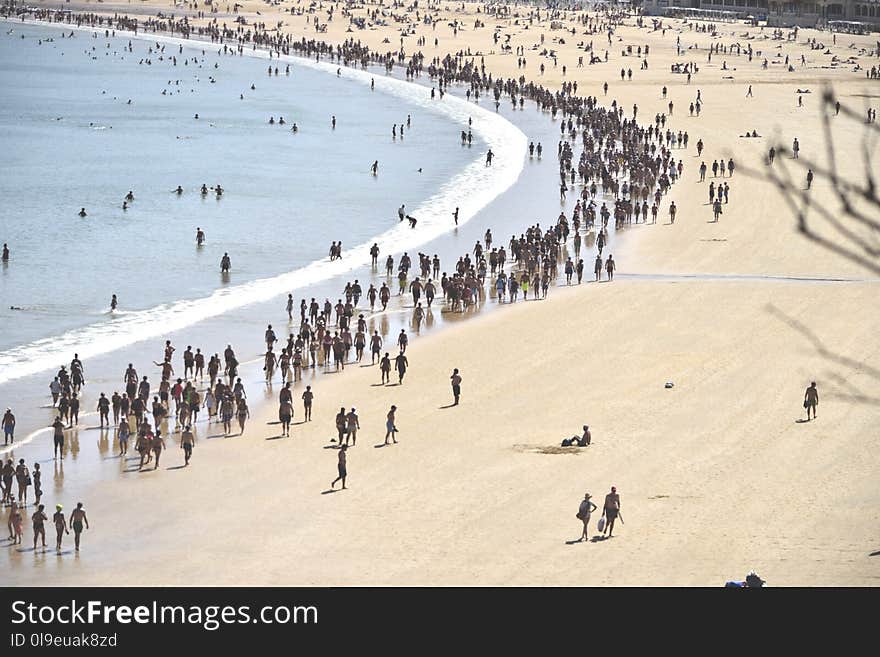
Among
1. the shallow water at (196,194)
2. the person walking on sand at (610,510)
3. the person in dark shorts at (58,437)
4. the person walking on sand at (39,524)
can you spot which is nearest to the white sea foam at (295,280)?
the shallow water at (196,194)

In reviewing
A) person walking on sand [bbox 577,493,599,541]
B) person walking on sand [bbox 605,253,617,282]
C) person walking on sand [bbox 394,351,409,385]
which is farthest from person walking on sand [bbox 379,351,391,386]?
person walking on sand [bbox 605,253,617,282]

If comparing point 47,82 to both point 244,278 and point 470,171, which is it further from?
point 244,278

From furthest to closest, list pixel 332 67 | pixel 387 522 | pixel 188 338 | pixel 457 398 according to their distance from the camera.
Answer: pixel 332 67 → pixel 188 338 → pixel 457 398 → pixel 387 522

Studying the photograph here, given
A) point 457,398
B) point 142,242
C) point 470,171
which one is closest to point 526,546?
point 457,398

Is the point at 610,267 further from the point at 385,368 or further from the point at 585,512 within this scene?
the point at 585,512

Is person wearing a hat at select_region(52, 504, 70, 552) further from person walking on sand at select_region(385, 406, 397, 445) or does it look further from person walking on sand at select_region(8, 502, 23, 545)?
person walking on sand at select_region(385, 406, 397, 445)

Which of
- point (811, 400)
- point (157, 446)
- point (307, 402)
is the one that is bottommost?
point (157, 446)

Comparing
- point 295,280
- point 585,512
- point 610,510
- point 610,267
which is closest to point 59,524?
point 585,512
